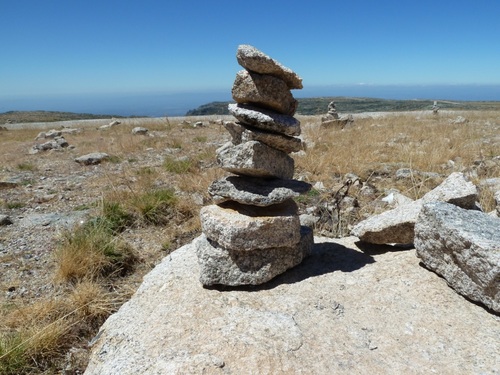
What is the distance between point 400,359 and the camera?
8.50 feet

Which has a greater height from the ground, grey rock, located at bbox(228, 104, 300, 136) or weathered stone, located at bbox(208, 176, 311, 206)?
grey rock, located at bbox(228, 104, 300, 136)

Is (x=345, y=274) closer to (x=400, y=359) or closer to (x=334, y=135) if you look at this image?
(x=400, y=359)

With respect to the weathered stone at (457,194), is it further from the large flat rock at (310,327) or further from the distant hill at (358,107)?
the distant hill at (358,107)

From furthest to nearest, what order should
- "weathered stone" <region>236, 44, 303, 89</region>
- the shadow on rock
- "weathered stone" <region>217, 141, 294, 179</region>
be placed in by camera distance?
1. the shadow on rock
2. "weathered stone" <region>217, 141, 294, 179</region>
3. "weathered stone" <region>236, 44, 303, 89</region>

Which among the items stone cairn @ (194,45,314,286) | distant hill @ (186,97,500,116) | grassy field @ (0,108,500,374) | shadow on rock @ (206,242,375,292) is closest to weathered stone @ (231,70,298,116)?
stone cairn @ (194,45,314,286)

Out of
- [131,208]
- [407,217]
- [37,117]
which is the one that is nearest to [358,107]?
[37,117]

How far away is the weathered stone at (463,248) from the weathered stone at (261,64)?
1.84 m

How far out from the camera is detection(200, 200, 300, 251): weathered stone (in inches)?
136

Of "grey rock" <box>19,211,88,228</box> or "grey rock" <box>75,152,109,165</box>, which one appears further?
"grey rock" <box>75,152,109,165</box>

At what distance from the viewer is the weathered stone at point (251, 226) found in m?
3.45

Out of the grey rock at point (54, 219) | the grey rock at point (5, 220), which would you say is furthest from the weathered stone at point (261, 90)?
the grey rock at point (5, 220)

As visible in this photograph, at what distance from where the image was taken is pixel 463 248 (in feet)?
9.91

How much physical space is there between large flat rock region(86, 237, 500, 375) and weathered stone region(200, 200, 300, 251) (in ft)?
1.55

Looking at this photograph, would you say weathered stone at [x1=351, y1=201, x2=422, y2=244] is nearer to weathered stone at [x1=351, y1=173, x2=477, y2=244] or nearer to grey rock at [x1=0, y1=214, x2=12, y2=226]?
weathered stone at [x1=351, y1=173, x2=477, y2=244]
